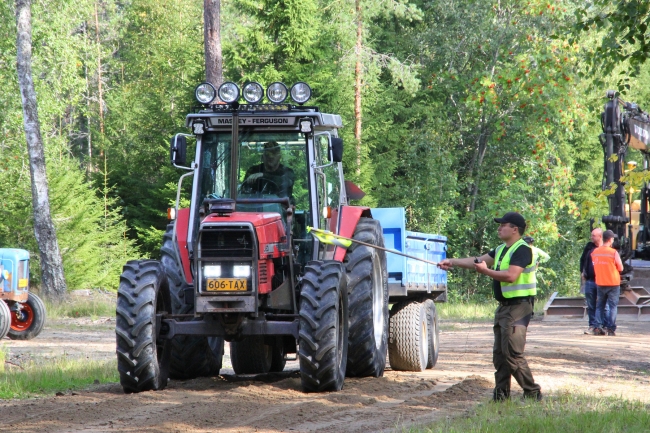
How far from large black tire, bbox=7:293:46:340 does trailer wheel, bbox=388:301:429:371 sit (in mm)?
7756

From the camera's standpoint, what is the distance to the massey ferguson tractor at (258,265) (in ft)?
30.4

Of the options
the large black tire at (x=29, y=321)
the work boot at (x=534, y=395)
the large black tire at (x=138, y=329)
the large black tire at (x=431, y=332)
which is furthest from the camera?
the large black tire at (x=29, y=321)

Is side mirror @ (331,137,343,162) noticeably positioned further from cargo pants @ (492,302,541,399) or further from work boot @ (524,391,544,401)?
work boot @ (524,391,544,401)

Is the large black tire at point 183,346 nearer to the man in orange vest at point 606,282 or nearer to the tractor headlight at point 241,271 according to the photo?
the tractor headlight at point 241,271

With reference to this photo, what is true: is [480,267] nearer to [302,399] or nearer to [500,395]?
[500,395]

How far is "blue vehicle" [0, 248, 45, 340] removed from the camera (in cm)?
1706

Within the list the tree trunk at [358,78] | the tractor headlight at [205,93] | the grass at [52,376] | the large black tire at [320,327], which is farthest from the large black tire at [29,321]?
the tree trunk at [358,78]

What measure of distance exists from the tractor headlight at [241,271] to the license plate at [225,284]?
43mm

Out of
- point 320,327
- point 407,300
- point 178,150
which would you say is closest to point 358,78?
point 407,300

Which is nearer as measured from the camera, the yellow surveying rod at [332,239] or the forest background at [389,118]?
the yellow surveying rod at [332,239]

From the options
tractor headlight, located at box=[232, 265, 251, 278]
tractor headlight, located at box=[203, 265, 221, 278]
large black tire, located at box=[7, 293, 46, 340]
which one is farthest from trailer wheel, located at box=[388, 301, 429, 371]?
large black tire, located at box=[7, 293, 46, 340]

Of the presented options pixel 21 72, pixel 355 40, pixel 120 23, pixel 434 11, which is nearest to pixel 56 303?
pixel 21 72

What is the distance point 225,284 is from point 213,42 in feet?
42.8

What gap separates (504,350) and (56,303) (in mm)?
17080
